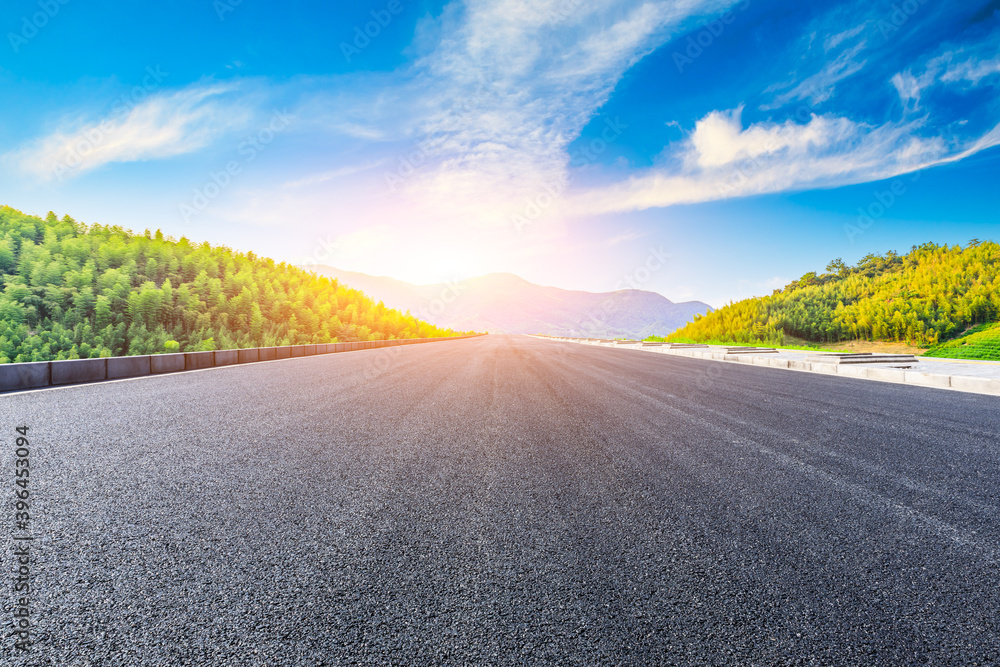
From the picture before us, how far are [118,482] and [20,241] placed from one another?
24.7m

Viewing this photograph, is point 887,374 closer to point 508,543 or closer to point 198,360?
point 508,543

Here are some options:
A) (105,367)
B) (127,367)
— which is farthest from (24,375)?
(127,367)

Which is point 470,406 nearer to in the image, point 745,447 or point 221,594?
point 745,447

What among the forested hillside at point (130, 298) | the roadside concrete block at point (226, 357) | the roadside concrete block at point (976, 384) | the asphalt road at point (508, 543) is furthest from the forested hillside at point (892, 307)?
the forested hillside at point (130, 298)

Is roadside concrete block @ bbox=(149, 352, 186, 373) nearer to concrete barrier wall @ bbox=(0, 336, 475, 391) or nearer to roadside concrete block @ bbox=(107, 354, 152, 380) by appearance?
concrete barrier wall @ bbox=(0, 336, 475, 391)

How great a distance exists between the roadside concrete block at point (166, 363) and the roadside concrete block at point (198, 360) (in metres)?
0.15

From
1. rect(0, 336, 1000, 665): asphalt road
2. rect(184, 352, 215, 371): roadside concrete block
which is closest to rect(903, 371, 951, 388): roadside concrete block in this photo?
rect(0, 336, 1000, 665): asphalt road

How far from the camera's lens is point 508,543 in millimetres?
2693

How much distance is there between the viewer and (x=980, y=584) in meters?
2.25

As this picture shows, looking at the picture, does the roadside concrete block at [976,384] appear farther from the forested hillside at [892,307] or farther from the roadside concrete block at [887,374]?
the forested hillside at [892,307]

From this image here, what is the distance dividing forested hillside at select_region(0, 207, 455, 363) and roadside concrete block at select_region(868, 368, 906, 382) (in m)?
22.4

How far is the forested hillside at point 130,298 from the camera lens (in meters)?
15.3

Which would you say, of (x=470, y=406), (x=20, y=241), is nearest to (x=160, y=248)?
(x=20, y=241)

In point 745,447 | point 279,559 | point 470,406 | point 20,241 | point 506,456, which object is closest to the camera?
point 279,559
